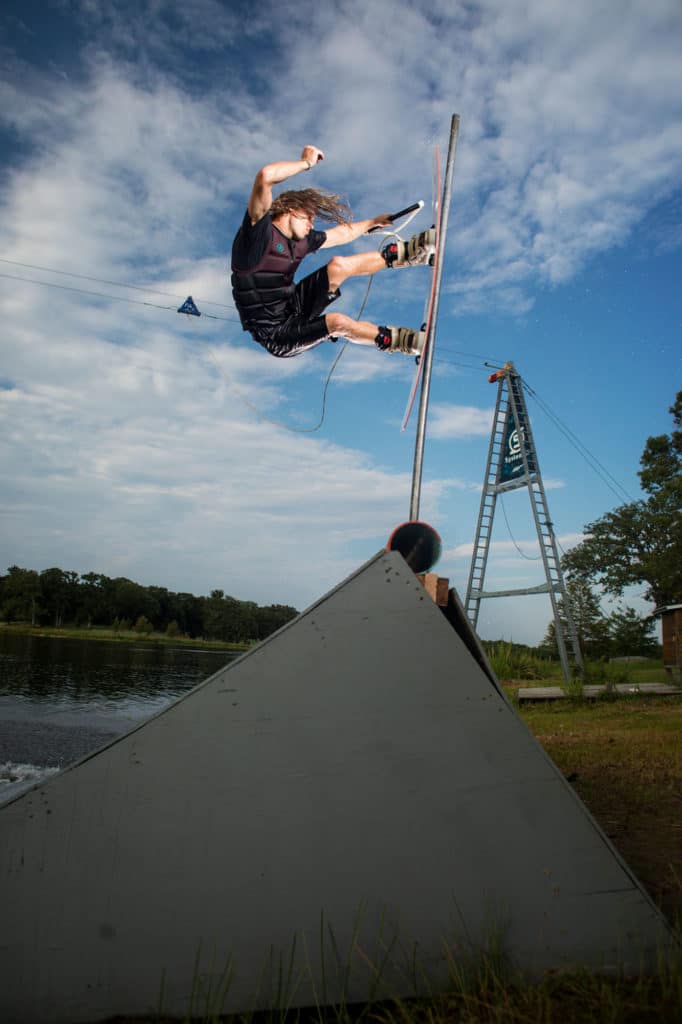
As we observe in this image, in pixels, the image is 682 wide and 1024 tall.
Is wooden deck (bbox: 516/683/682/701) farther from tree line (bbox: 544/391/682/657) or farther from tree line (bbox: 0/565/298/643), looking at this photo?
tree line (bbox: 0/565/298/643)

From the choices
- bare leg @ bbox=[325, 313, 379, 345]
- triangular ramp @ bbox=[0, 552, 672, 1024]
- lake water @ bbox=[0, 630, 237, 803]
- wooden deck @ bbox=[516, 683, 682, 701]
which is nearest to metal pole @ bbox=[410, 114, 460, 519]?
bare leg @ bbox=[325, 313, 379, 345]

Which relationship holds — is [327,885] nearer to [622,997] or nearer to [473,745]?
[473,745]

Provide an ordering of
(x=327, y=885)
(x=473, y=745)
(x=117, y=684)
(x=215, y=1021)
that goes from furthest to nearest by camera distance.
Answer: (x=117, y=684) < (x=473, y=745) < (x=327, y=885) < (x=215, y=1021)

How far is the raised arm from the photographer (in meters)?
3.21

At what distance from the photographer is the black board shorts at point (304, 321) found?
3.71 m

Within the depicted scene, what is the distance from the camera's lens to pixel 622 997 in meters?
1.82

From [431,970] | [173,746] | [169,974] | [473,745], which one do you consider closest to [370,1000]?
[431,970]

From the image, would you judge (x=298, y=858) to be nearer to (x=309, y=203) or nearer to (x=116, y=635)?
(x=309, y=203)

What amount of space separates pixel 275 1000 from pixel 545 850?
1008 mm

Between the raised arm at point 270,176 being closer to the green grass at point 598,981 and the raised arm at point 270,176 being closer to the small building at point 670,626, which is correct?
the green grass at point 598,981

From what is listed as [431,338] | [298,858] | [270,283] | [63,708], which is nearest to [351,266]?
[270,283]

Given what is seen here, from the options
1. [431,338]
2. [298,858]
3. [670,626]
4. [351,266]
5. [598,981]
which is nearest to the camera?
[598,981]

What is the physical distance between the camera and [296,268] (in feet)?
12.0

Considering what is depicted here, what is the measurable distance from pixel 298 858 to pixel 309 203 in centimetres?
327
